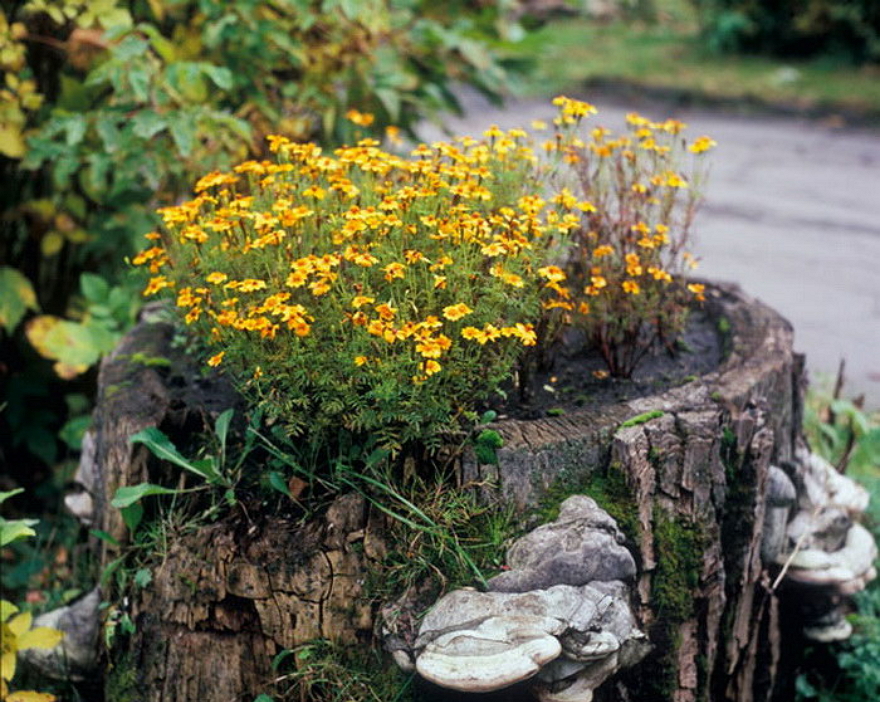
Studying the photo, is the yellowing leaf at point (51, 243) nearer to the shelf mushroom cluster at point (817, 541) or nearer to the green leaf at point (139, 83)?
the green leaf at point (139, 83)

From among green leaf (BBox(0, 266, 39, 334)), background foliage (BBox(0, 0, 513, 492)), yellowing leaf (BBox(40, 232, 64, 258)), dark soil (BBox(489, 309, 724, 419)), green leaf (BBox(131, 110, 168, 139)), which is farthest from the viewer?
yellowing leaf (BBox(40, 232, 64, 258))

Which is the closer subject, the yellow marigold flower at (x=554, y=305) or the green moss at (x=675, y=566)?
the green moss at (x=675, y=566)

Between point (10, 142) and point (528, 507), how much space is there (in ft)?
7.46

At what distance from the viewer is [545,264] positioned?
10.3 feet

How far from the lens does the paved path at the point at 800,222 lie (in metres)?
5.91

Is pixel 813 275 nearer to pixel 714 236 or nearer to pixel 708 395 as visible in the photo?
pixel 714 236

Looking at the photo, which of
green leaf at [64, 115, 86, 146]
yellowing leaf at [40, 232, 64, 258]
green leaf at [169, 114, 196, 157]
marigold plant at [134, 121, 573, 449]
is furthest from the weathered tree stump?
yellowing leaf at [40, 232, 64, 258]

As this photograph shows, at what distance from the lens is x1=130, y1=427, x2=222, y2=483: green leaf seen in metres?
2.79

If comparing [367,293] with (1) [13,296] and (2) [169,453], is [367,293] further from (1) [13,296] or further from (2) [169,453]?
(1) [13,296]

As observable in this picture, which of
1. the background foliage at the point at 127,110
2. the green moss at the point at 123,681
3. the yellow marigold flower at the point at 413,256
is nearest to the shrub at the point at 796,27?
the background foliage at the point at 127,110

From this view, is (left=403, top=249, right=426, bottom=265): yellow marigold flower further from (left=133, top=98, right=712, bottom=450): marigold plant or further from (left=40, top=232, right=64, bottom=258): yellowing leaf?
Result: (left=40, top=232, right=64, bottom=258): yellowing leaf

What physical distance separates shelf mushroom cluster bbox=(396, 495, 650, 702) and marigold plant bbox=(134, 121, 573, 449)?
378 millimetres

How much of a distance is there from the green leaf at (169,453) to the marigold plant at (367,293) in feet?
0.80

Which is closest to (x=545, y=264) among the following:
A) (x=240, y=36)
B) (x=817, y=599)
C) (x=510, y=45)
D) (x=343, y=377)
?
(x=343, y=377)
